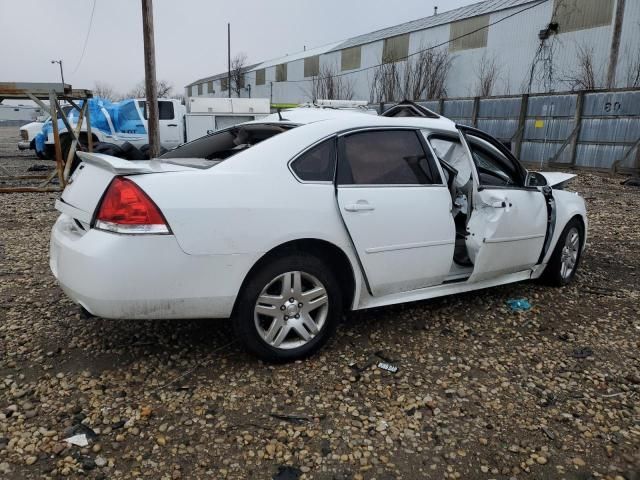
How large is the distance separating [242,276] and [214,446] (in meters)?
0.87

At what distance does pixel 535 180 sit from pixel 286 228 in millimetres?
2455

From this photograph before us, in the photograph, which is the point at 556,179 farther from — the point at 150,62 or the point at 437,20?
the point at 437,20

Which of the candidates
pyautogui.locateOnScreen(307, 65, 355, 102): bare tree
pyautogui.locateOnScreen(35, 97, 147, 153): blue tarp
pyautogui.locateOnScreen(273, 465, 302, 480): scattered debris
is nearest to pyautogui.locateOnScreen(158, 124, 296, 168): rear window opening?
pyautogui.locateOnScreen(273, 465, 302, 480): scattered debris

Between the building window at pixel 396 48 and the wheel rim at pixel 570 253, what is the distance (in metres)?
29.4

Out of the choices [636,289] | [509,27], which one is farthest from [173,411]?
[509,27]

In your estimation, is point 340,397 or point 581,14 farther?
point 581,14

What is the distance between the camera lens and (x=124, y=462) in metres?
2.18

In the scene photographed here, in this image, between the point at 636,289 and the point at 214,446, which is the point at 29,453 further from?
the point at 636,289

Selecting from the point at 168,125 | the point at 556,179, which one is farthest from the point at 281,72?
the point at 556,179

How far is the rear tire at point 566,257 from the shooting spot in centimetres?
447

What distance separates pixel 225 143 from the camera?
3.67 m

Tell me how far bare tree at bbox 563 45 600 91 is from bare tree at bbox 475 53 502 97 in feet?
13.6

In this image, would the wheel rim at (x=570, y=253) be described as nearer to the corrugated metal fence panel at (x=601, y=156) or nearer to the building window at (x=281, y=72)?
the corrugated metal fence panel at (x=601, y=156)

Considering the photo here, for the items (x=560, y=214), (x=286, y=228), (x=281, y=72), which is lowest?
(x=560, y=214)
